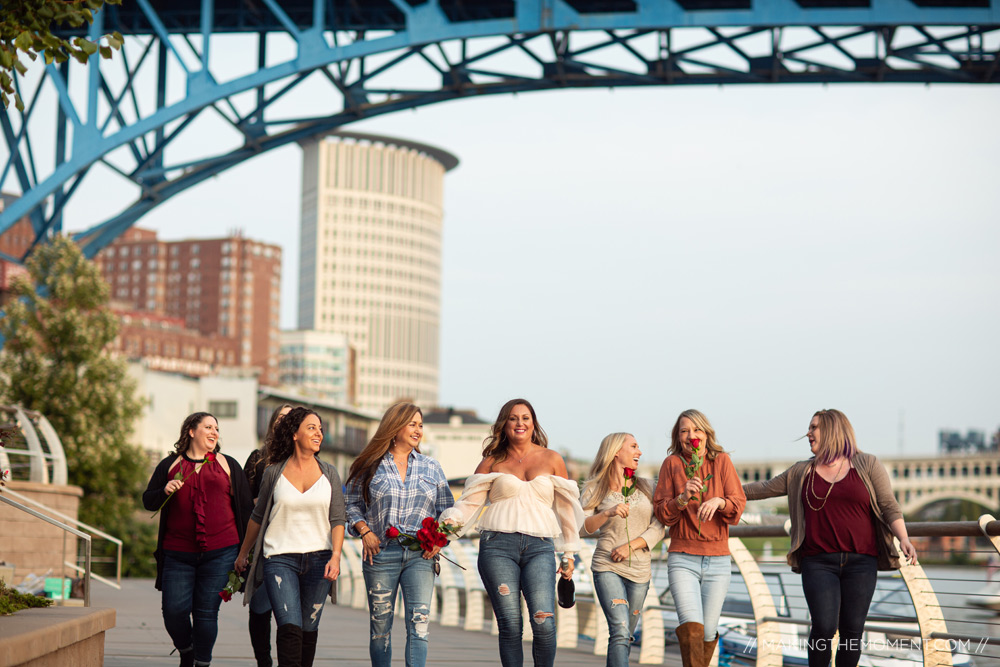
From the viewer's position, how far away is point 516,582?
7578 mm

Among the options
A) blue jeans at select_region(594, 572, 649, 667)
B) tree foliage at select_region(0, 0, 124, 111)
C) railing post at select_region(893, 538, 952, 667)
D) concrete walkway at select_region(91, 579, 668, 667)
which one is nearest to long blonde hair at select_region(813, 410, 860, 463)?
railing post at select_region(893, 538, 952, 667)

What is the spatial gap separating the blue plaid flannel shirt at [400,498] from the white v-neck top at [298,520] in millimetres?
207

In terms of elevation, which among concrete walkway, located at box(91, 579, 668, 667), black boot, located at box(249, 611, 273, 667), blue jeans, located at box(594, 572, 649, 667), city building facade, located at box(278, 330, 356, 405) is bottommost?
concrete walkway, located at box(91, 579, 668, 667)

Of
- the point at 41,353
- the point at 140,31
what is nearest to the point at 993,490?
the point at 41,353

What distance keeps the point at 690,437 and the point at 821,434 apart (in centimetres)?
76

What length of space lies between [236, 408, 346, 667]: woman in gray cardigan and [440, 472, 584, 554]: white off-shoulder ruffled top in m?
0.73

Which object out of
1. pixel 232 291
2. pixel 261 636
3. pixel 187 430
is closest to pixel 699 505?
pixel 261 636

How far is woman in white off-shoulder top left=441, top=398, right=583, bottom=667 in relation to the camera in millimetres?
7523

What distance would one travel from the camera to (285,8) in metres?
21.7

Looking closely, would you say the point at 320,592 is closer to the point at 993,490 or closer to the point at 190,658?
the point at 190,658

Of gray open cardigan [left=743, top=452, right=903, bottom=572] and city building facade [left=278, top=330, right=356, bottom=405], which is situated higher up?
city building facade [left=278, top=330, right=356, bottom=405]

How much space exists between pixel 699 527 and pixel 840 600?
0.90m

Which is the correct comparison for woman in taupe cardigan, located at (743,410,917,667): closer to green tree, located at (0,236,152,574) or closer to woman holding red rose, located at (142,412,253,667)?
woman holding red rose, located at (142,412,253,667)

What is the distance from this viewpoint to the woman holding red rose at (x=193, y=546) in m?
8.12
